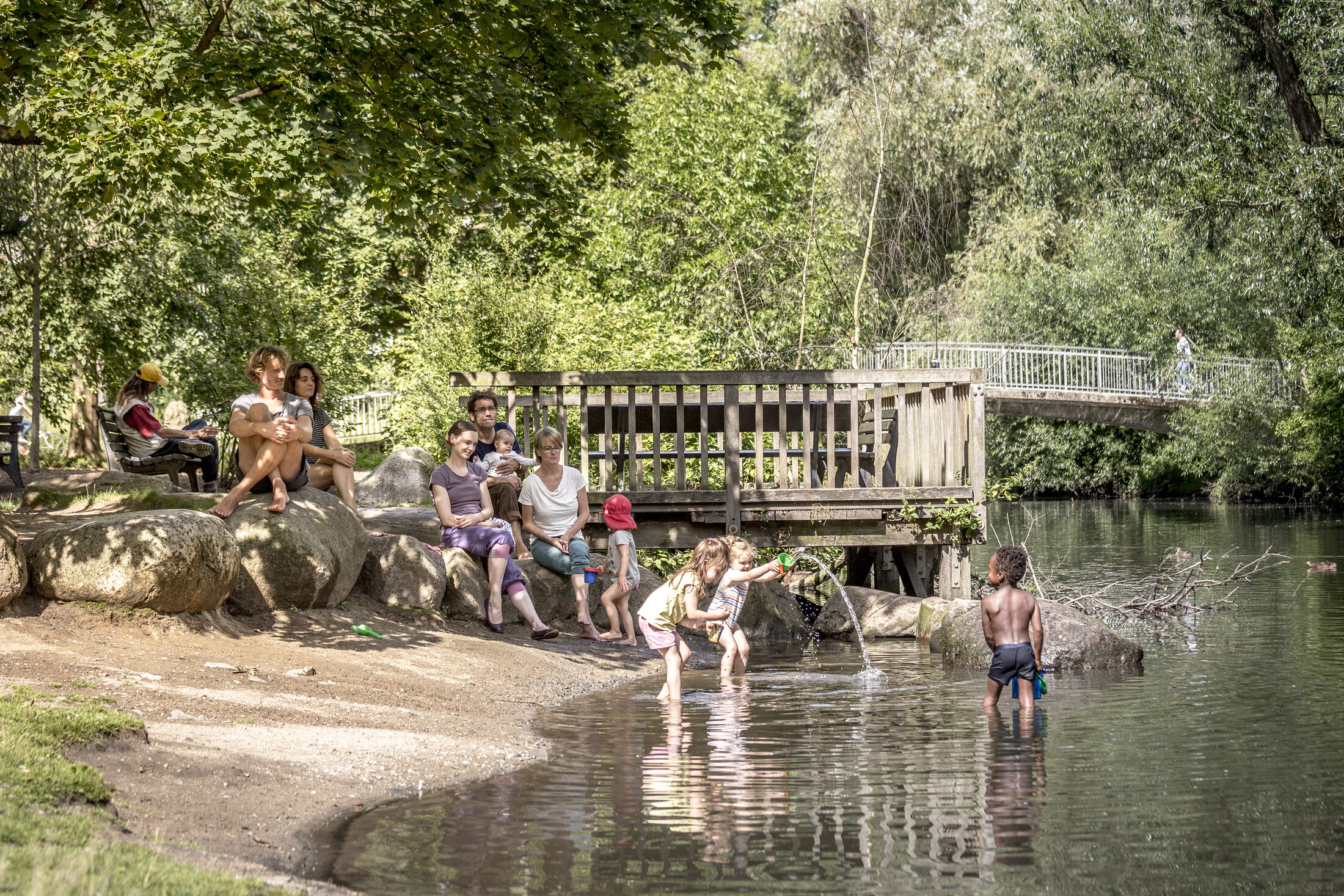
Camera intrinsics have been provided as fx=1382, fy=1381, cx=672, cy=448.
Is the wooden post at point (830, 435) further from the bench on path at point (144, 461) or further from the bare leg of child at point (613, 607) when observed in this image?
the bench on path at point (144, 461)

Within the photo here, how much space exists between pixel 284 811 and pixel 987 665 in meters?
7.17

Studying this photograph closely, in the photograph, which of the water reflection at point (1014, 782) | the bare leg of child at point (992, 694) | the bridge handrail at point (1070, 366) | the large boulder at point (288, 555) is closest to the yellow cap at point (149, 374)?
the large boulder at point (288, 555)

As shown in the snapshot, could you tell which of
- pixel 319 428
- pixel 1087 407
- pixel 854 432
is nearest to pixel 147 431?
pixel 319 428

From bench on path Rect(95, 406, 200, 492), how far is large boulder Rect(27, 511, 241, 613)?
4684 millimetres

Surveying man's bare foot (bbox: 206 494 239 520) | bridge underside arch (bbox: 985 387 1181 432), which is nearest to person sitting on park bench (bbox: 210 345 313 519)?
man's bare foot (bbox: 206 494 239 520)

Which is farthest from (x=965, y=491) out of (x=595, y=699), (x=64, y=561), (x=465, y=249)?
(x=465, y=249)

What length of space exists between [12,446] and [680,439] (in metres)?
9.97

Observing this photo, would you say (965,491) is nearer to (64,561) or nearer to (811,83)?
(64,561)

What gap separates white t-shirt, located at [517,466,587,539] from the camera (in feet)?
41.1

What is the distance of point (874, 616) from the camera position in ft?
48.6

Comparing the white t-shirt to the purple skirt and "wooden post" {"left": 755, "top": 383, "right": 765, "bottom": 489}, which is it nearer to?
the purple skirt

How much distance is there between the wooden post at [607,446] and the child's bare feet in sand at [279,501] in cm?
410

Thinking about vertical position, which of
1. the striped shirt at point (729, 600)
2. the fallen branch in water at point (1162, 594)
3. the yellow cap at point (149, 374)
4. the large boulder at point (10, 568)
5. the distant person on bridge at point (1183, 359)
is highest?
the distant person on bridge at point (1183, 359)

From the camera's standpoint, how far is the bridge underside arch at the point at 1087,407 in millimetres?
40250
